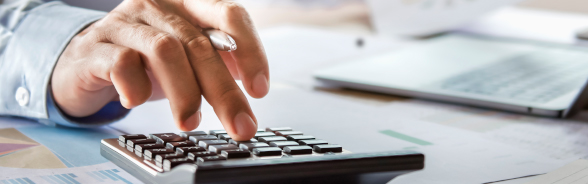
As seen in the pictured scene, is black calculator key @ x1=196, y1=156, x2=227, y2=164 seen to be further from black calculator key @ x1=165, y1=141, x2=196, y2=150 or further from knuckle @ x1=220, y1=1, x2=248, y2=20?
knuckle @ x1=220, y1=1, x2=248, y2=20

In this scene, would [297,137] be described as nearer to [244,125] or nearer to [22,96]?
[244,125]

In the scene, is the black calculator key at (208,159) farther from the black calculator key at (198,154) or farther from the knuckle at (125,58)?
the knuckle at (125,58)

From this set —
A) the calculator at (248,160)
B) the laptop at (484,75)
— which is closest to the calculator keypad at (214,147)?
the calculator at (248,160)

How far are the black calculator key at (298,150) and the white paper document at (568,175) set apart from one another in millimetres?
178

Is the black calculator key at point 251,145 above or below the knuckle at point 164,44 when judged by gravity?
below

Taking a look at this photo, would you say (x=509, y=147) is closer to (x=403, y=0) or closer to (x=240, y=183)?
(x=240, y=183)

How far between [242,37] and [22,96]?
275 millimetres

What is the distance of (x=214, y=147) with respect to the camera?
39 centimetres

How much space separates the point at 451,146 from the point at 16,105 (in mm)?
471

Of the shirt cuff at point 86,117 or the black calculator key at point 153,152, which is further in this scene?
the shirt cuff at point 86,117

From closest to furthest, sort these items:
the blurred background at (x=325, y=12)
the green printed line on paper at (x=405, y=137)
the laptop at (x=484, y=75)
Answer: the green printed line on paper at (x=405, y=137) → the laptop at (x=484, y=75) → the blurred background at (x=325, y=12)

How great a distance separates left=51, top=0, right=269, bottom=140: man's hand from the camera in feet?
1.44

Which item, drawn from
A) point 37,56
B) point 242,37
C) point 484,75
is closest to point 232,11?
point 242,37

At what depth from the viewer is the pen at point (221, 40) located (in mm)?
463
